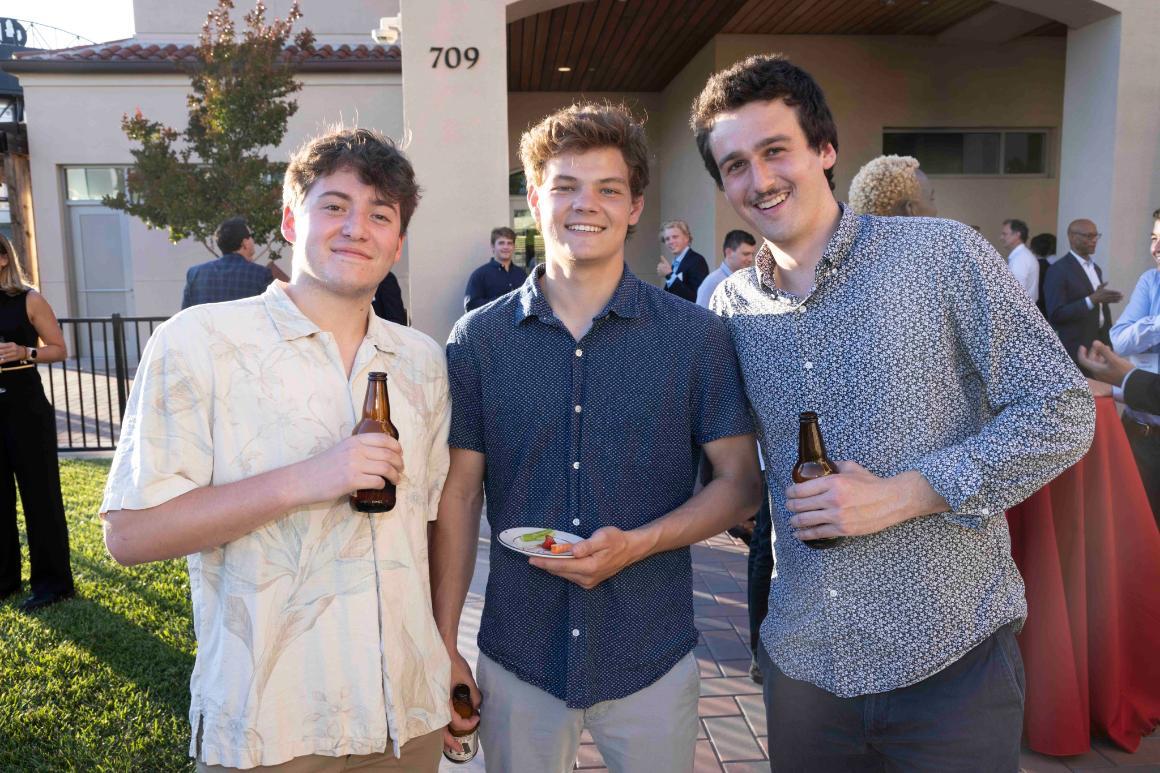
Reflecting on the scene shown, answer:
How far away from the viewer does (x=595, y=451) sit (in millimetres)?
2316

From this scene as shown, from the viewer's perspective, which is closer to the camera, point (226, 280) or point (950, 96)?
point (226, 280)

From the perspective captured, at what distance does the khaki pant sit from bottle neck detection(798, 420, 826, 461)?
45.6 inches

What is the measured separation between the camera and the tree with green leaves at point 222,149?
1306cm

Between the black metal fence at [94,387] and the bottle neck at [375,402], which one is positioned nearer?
the bottle neck at [375,402]

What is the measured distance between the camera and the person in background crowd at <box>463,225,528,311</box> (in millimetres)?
8055

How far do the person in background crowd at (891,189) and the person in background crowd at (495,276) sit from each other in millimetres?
4085

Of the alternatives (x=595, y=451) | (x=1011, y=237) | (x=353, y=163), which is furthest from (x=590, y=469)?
(x=1011, y=237)

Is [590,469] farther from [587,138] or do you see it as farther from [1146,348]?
[1146,348]

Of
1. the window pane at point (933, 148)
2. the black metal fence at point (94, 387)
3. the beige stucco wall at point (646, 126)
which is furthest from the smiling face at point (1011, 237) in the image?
the black metal fence at point (94, 387)

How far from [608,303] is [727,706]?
256cm

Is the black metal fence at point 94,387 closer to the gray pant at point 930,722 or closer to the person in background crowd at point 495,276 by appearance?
the person in background crowd at point 495,276

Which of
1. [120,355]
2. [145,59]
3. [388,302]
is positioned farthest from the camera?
[145,59]

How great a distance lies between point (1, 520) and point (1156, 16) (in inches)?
435

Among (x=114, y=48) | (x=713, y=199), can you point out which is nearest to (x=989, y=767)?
(x=713, y=199)
